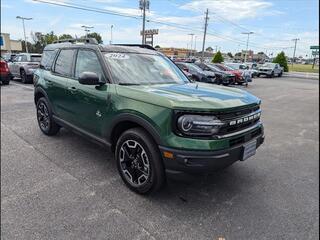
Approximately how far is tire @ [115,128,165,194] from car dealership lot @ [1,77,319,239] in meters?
0.16

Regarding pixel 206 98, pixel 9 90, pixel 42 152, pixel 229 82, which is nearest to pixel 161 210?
pixel 206 98

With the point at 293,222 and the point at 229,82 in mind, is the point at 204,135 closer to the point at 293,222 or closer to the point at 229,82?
the point at 293,222

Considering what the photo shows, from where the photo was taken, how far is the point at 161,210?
2746 mm

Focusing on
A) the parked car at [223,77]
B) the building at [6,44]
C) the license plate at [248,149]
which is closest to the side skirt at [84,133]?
the building at [6,44]

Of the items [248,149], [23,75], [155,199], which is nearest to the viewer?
[248,149]

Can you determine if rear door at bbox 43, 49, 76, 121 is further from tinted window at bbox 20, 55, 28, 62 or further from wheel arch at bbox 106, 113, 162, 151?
tinted window at bbox 20, 55, 28, 62

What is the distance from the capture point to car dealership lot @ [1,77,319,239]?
2406mm

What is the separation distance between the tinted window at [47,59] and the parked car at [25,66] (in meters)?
6.86

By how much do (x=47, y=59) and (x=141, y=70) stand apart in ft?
7.76

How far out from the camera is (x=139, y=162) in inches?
118

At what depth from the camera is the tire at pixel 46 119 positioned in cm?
476

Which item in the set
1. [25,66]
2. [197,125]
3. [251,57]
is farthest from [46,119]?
[251,57]

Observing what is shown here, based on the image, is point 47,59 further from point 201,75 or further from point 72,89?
point 201,75

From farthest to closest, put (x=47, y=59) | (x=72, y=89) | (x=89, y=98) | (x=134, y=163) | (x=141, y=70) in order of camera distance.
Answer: (x=47, y=59)
(x=72, y=89)
(x=141, y=70)
(x=89, y=98)
(x=134, y=163)
